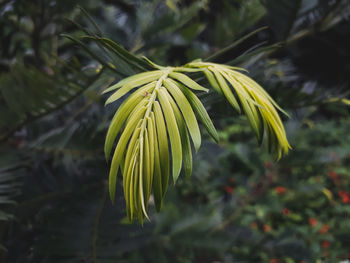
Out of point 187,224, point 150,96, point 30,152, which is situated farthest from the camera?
point 187,224

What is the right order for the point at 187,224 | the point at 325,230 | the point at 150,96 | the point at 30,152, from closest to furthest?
1. the point at 150,96
2. the point at 30,152
3. the point at 187,224
4. the point at 325,230

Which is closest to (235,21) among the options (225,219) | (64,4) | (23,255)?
(64,4)

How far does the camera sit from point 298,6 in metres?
0.63

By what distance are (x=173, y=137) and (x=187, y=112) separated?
0.10 ft

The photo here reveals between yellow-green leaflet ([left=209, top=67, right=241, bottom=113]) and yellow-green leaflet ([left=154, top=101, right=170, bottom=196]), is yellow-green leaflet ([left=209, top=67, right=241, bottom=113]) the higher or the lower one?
the higher one

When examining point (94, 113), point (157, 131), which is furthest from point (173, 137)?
point (94, 113)

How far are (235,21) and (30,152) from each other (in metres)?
0.58

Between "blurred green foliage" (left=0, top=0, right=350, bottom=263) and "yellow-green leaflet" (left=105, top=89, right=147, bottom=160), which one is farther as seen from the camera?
"blurred green foliage" (left=0, top=0, right=350, bottom=263)

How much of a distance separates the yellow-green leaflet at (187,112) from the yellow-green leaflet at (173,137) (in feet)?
0.04

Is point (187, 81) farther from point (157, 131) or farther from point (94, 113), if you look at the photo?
point (94, 113)

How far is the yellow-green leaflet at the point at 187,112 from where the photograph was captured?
0.87 ft

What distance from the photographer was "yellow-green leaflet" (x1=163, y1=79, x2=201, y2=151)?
0.27 m

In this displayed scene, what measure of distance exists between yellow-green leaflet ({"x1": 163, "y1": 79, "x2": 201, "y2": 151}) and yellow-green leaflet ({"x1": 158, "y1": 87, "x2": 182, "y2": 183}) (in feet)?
0.04

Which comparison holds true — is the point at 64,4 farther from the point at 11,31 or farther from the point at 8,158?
the point at 8,158
